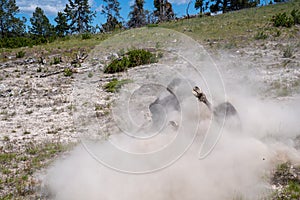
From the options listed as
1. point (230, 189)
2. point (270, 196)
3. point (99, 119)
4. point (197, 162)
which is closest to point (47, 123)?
point (99, 119)

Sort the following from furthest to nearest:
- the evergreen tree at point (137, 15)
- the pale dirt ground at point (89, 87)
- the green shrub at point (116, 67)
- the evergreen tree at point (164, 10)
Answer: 1. the evergreen tree at point (137, 15)
2. the evergreen tree at point (164, 10)
3. the green shrub at point (116, 67)
4. the pale dirt ground at point (89, 87)

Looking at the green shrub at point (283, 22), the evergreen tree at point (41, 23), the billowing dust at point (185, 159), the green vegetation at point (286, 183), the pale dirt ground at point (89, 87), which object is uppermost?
the evergreen tree at point (41, 23)

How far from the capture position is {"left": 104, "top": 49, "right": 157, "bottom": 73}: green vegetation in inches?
435

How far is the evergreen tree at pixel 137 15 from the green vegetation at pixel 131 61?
31317 millimetres

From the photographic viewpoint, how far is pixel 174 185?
3.43 metres

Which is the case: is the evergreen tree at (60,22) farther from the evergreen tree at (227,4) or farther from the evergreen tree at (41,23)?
the evergreen tree at (227,4)

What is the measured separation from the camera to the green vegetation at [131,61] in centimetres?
1105

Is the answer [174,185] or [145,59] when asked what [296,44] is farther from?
[174,185]

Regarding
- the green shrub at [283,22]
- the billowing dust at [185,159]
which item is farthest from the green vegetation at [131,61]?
the green shrub at [283,22]

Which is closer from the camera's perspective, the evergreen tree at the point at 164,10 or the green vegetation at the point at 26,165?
the green vegetation at the point at 26,165

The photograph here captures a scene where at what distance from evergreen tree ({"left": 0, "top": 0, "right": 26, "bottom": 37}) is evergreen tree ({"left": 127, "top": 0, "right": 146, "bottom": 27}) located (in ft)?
64.5

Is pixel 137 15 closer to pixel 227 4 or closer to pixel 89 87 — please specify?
pixel 227 4

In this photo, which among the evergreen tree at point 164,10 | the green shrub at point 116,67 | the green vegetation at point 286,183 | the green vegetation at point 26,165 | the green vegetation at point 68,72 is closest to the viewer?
the green vegetation at point 286,183

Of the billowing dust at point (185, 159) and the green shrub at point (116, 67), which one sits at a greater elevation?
the green shrub at point (116, 67)
